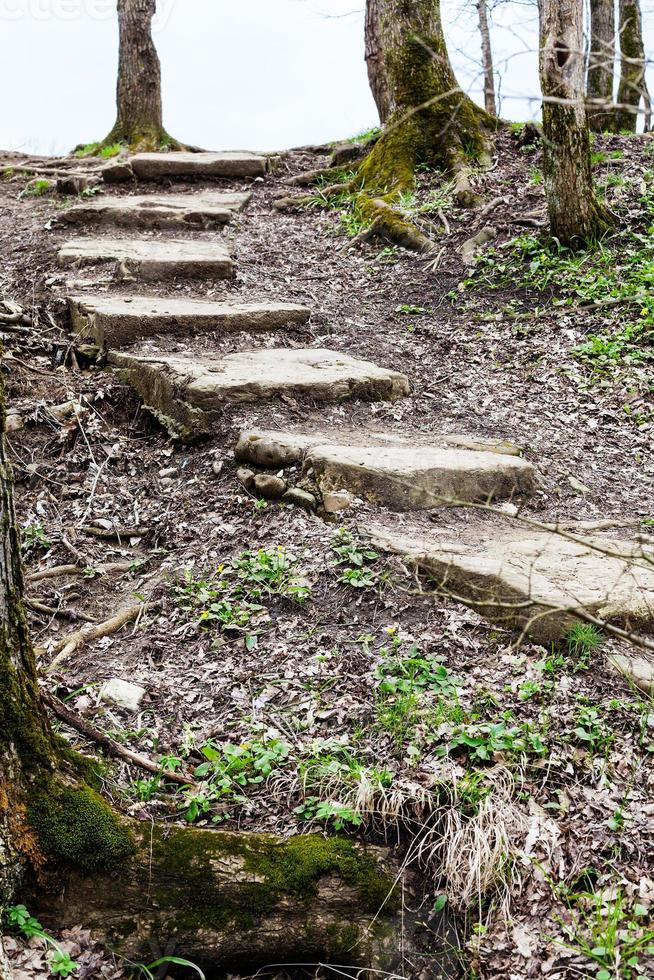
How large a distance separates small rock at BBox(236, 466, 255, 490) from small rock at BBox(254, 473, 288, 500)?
2.4 inches

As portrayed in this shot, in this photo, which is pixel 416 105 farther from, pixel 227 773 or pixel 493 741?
pixel 227 773

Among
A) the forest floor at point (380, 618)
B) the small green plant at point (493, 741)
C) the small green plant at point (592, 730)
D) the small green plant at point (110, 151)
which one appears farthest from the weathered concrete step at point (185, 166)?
the small green plant at point (592, 730)

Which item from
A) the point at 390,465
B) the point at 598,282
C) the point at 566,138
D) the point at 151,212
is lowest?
the point at 390,465

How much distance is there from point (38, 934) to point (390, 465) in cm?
280

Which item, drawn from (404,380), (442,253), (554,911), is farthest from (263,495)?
(442,253)

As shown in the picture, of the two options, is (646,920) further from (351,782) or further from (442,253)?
(442,253)

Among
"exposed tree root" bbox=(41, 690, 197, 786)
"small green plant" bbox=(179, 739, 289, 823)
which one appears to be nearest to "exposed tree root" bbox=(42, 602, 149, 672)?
"exposed tree root" bbox=(41, 690, 197, 786)

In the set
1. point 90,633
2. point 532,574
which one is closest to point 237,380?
point 90,633

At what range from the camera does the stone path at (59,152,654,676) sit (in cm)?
369

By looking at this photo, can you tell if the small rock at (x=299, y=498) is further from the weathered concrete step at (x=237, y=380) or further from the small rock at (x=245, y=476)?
the weathered concrete step at (x=237, y=380)

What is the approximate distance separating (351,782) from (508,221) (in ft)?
20.3

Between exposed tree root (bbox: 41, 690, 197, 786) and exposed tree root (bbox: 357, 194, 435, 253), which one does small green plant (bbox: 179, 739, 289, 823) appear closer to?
exposed tree root (bbox: 41, 690, 197, 786)

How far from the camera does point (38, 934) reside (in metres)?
2.46

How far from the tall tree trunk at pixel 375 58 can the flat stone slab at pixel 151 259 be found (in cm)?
431
